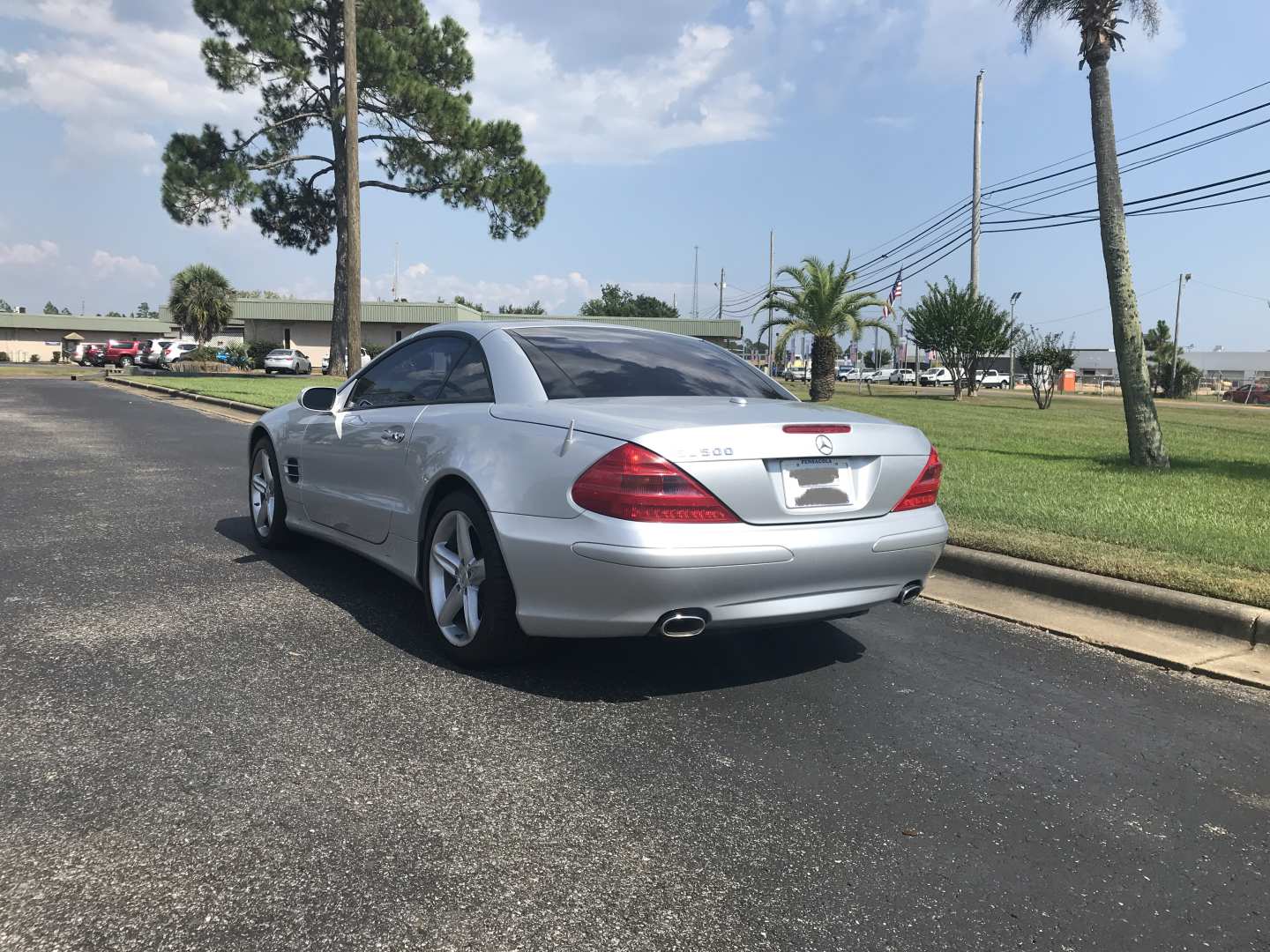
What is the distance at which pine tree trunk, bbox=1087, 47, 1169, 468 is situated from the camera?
34.7 feet

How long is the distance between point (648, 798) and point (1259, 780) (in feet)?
6.74

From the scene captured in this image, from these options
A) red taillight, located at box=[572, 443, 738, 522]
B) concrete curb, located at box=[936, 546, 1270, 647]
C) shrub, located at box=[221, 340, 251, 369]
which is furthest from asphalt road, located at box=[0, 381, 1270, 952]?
shrub, located at box=[221, 340, 251, 369]

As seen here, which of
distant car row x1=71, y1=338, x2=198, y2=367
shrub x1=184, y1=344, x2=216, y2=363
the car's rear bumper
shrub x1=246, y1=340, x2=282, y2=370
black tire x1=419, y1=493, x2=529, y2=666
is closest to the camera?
the car's rear bumper

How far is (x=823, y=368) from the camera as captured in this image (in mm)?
32312

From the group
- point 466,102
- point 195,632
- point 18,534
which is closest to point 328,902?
point 195,632

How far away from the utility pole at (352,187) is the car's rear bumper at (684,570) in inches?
759

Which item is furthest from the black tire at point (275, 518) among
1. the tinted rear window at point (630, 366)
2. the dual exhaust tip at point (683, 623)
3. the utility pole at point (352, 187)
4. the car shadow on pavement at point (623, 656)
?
the utility pole at point (352, 187)

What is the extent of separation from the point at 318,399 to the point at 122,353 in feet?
180

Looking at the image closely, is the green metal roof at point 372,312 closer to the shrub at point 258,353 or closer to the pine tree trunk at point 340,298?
the shrub at point 258,353

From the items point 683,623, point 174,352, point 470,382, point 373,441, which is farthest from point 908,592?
point 174,352

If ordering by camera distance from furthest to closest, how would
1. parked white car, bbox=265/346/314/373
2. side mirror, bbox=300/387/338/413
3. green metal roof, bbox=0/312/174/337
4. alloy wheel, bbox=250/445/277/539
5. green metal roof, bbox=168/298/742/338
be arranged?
green metal roof, bbox=0/312/174/337
green metal roof, bbox=168/298/742/338
parked white car, bbox=265/346/314/373
alloy wheel, bbox=250/445/277/539
side mirror, bbox=300/387/338/413

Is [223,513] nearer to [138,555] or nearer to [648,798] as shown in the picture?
[138,555]

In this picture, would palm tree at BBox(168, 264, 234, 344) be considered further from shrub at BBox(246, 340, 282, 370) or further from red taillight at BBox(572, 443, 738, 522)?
red taillight at BBox(572, 443, 738, 522)

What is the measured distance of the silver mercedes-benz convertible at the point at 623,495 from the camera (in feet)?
11.3
